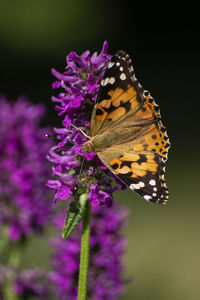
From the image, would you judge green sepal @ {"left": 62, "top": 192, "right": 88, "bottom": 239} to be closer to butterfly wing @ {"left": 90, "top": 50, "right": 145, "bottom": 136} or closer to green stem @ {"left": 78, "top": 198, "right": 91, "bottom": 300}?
green stem @ {"left": 78, "top": 198, "right": 91, "bottom": 300}

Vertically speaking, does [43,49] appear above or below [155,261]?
above

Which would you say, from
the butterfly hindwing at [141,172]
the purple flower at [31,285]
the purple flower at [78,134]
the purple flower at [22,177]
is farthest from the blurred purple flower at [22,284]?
the butterfly hindwing at [141,172]

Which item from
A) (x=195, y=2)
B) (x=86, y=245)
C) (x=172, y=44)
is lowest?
(x=86, y=245)

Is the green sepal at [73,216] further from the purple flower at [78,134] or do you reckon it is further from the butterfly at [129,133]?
the butterfly at [129,133]

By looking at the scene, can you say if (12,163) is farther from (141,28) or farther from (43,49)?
(141,28)

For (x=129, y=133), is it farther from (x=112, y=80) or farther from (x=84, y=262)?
(x=84, y=262)

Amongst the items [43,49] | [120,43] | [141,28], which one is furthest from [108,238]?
[141,28]

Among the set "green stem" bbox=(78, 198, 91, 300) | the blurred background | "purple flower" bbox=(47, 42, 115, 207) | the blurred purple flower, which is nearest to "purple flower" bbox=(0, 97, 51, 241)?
the blurred purple flower
